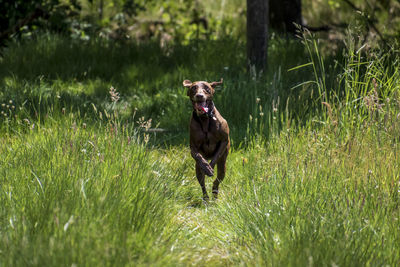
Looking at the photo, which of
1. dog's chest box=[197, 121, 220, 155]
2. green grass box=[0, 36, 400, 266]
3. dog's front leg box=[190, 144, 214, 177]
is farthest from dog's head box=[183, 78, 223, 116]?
green grass box=[0, 36, 400, 266]

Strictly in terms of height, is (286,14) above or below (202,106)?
above

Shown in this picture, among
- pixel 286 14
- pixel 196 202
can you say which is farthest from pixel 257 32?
pixel 196 202

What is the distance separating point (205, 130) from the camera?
4.04 m

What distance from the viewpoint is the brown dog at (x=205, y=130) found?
3.93 m

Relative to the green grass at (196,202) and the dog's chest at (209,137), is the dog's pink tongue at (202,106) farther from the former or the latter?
the green grass at (196,202)

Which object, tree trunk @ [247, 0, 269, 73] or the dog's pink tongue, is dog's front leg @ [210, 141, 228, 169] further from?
tree trunk @ [247, 0, 269, 73]

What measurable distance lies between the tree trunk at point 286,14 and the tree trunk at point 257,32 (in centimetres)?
253

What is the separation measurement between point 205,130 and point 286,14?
20.2ft

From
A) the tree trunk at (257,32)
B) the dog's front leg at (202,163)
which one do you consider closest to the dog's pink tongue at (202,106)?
the dog's front leg at (202,163)

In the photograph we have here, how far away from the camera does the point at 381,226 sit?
3141 mm

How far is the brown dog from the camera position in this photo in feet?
12.9

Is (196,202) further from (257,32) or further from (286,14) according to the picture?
(286,14)

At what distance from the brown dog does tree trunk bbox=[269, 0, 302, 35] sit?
5.89 m

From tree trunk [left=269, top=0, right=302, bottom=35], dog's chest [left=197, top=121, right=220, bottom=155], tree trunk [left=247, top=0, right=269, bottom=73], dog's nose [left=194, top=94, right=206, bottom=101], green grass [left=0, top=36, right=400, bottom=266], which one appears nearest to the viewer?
green grass [left=0, top=36, right=400, bottom=266]
